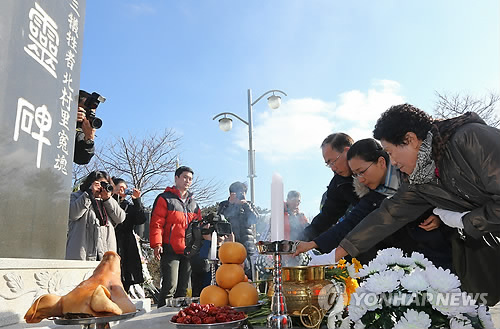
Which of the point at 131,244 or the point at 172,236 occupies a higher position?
the point at 172,236

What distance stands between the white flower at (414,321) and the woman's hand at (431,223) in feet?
5.30

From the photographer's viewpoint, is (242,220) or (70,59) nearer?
(70,59)

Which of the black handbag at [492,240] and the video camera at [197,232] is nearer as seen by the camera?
the black handbag at [492,240]

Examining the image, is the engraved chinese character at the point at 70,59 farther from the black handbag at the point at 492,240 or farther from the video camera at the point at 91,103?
the black handbag at the point at 492,240

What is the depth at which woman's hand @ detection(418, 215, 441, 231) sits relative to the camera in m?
2.38

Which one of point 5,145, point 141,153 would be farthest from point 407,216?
point 141,153

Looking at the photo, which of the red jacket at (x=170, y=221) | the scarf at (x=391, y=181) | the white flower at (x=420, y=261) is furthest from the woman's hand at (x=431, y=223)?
the red jacket at (x=170, y=221)

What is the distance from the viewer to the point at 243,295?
173cm

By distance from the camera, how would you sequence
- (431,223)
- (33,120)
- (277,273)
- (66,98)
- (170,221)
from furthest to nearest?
(170,221), (66,98), (33,120), (431,223), (277,273)

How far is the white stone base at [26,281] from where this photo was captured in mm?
2117

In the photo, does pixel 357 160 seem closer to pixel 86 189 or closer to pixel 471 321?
pixel 471 321

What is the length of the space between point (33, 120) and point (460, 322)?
10.4 feet

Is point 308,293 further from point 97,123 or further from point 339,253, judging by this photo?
point 97,123

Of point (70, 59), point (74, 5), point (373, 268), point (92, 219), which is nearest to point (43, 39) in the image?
point (70, 59)
